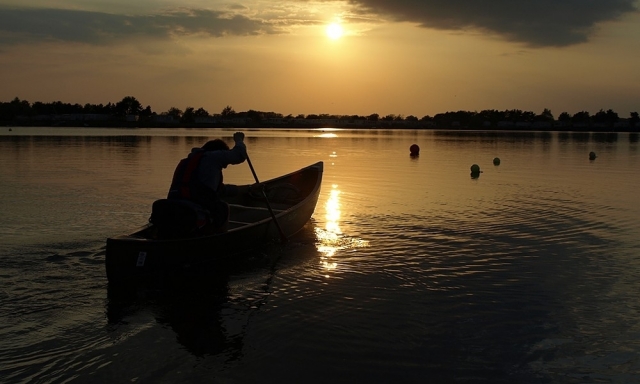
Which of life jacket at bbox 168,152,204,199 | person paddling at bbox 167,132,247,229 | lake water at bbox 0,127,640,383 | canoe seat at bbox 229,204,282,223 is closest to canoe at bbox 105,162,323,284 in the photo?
canoe seat at bbox 229,204,282,223

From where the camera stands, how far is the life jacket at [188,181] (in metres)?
9.90

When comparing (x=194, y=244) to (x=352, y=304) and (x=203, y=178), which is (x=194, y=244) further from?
(x=352, y=304)

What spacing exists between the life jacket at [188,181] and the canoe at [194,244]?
0.72m

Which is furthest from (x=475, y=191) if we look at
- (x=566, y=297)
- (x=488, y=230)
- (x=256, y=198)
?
(x=566, y=297)

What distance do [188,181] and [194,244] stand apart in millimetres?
1080

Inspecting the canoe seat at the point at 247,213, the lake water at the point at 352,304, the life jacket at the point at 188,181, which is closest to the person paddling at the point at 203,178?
the life jacket at the point at 188,181

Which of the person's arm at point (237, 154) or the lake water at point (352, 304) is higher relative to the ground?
the person's arm at point (237, 154)

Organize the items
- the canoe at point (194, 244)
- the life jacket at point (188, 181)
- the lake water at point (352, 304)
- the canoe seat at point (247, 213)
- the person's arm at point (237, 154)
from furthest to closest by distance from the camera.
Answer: the canoe seat at point (247, 213)
the person's arm at point (237, 154)
the life jacket at point (188, 181)
the canoe at point (194, 244)
the lake water at point (352, 304)

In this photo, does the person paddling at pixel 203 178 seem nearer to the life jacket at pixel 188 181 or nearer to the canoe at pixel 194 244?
the life jacket at pixel 188 181

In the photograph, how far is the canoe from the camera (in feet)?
29.7

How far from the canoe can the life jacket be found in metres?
0.72

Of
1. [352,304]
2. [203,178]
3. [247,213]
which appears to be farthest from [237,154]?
[247,213]

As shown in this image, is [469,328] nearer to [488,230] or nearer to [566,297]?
[566,297]

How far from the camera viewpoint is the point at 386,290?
30.5ft
